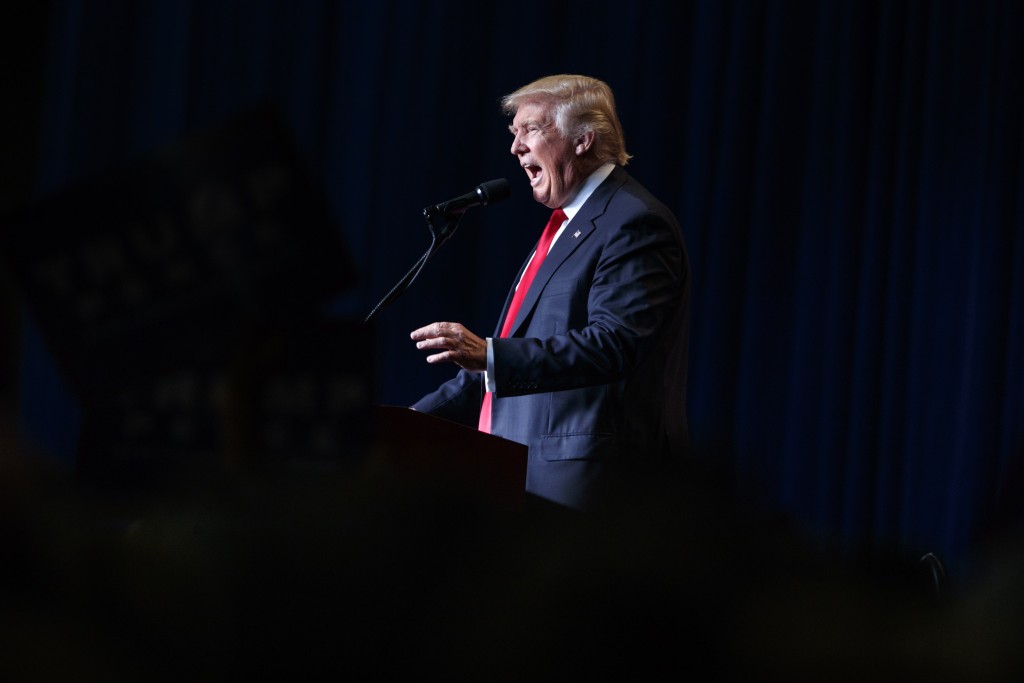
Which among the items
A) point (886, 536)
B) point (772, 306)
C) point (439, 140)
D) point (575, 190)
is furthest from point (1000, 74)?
point (886, 536)

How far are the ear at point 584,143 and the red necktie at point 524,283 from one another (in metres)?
0.12

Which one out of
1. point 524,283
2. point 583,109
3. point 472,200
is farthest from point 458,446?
point 583,109

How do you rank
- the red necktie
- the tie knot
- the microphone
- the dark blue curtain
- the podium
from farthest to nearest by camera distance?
the dark blue curtain → the tie knot → the red necktie → the microphone → the podium

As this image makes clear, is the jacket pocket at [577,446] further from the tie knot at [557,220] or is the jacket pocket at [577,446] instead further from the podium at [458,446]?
the tie knot at [557,220]

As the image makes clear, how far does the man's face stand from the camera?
2.13m

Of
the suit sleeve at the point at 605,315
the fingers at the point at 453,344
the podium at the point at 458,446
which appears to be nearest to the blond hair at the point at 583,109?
the suit sleeve at the point at 605,315

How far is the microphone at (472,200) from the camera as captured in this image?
5.81 ft

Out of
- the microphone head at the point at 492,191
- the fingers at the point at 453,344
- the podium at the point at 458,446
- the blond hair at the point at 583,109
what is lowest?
the podium at the point at 458,446

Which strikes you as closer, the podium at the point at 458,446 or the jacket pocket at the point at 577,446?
the podium at the point at 458,446

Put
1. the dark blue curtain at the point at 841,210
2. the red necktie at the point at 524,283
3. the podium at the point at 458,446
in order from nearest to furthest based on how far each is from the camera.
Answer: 1. the podium at the point at 458,446
2. the red necktie at the point at 524,283
3. the dark blue curtain at the point at 841,210

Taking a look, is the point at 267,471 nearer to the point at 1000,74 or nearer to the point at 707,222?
the point at 707,222

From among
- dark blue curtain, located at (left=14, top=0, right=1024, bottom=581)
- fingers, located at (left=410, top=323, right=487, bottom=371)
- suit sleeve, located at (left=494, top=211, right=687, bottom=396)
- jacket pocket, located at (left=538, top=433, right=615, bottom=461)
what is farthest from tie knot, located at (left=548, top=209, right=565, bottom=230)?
dark blue curtain, located at (left=14, top=0, right=1024, bottom=581)

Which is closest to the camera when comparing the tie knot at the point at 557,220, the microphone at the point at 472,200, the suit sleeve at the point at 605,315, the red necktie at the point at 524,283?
the suit sleeve at the point at 605,315

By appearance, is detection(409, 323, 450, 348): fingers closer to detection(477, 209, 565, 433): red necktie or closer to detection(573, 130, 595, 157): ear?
detection(477, 209, 565, 433): red necktie
